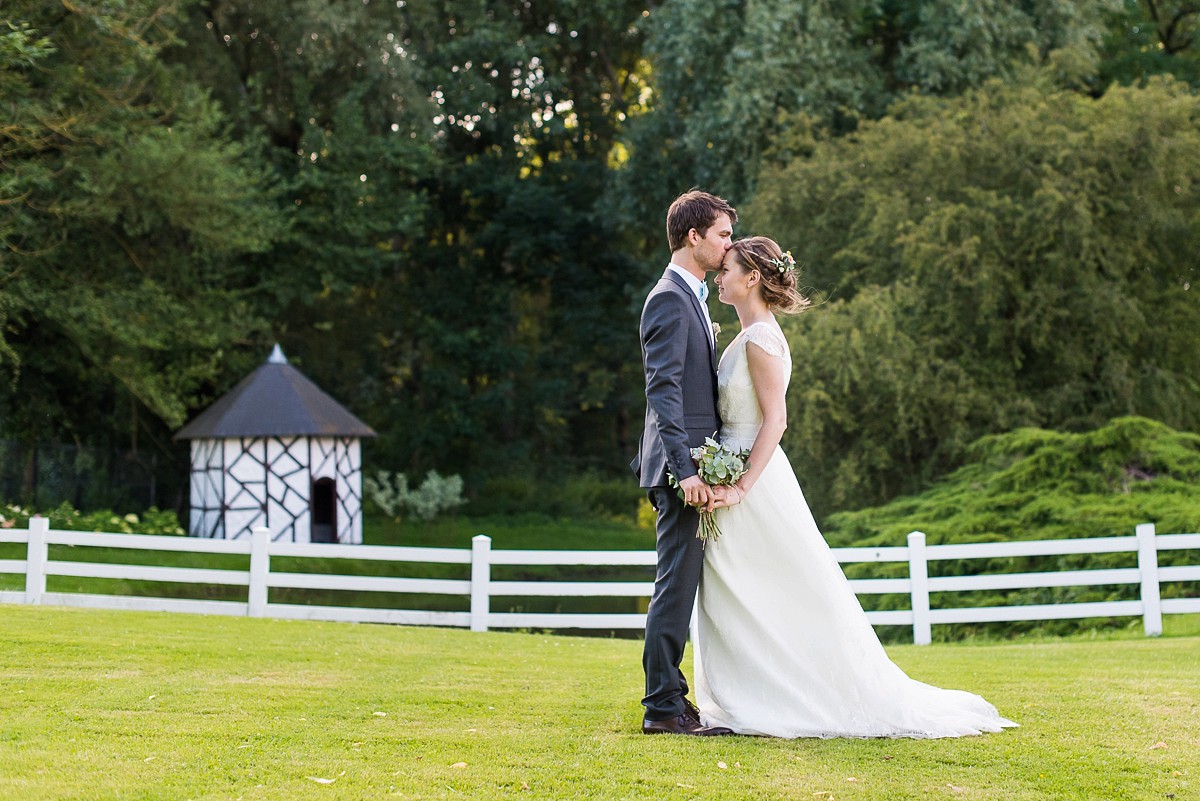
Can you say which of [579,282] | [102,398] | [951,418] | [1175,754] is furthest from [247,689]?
[579,282]

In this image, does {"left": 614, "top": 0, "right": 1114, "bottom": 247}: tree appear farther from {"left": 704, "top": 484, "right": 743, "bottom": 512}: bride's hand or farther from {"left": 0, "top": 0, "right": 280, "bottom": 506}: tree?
{"left": 704, "top": 484, "right": 743, "bottom": 512}: bride's hand

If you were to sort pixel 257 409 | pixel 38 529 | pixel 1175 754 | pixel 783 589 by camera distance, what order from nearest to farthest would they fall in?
1. pixel 1175 754
2. pixel 783 589
3. pixel 38 529
4. pixel 257 409

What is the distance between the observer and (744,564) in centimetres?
564

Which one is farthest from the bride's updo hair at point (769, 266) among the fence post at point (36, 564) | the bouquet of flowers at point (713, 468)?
the fence post at point (36, 564)

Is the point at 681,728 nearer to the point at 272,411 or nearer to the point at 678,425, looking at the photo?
the point at 678,425

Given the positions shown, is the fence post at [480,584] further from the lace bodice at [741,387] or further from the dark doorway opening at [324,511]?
the dark doorway opening at [324,511]

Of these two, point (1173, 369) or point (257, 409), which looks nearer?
point (1173, 369)

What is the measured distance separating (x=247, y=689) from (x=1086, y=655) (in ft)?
19.6

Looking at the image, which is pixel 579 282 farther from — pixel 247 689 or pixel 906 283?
pixel 247 689

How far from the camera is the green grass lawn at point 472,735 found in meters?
4.55

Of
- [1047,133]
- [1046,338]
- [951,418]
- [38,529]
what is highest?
[1047,133]

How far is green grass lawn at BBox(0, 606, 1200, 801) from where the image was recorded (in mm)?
4555

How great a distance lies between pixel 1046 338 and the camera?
54.6ft

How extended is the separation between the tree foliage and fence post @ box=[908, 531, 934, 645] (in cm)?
492
